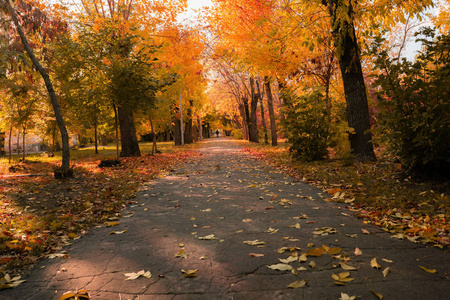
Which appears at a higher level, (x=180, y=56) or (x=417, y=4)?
(x=180, y=56)

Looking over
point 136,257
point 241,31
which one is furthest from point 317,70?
point 136,257

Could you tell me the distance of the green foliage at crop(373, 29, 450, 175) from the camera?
4902mm

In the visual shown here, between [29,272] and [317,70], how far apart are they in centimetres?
1249

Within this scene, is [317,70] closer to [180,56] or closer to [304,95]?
[304,95]

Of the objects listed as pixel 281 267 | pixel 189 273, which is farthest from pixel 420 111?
pixel 189 273

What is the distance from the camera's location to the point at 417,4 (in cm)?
691

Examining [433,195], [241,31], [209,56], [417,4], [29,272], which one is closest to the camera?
[29,272]

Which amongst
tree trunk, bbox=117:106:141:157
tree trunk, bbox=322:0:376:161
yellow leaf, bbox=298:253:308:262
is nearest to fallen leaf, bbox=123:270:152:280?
yellow leaf, bbox=298:253:308:262

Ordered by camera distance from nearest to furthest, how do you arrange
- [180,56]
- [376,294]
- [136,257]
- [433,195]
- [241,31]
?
[376,294], [136,257], [433,195], [241,31], [180,56]

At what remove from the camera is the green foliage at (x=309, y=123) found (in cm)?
1018

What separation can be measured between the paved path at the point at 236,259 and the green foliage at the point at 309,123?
16.8ft

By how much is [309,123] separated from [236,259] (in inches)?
310

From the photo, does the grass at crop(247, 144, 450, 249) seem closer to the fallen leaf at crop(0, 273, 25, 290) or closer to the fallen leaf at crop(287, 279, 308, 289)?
the fallen leaf at crop(287, 279, 308, 289)

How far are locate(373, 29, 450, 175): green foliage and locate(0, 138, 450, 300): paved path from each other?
1.80 metres
